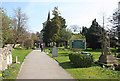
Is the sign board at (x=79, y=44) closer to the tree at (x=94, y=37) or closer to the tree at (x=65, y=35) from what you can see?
the tree at (x=94, y=37)

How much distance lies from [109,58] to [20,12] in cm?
3604

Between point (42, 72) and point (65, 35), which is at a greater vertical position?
point (65, 35)

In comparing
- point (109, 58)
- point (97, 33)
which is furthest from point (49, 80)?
point (97, 33)

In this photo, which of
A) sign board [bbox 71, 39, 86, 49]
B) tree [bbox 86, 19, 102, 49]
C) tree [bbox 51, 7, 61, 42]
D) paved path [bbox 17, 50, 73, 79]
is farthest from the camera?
tree [bbox 51, 7, 61, 42]

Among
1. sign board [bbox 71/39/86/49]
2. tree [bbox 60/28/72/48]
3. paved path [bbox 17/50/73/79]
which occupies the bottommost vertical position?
paved path [bbox 17/50/73/79]

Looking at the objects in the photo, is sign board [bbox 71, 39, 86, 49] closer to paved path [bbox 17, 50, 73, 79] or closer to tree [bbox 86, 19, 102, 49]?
paved path [bbox 17, 50, 73, 79]

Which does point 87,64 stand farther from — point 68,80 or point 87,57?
point 68,80


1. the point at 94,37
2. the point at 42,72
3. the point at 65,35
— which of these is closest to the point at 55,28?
the point at 65,35

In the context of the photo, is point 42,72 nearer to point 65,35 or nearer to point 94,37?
point 94,37

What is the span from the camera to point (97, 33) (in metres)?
46.6

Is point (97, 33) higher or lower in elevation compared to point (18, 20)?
lower

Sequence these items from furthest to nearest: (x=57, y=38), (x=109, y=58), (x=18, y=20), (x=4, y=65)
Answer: (x=57, y=38) < (x=18, y=20) < (x=109, y=58) < (x=4, y=65)

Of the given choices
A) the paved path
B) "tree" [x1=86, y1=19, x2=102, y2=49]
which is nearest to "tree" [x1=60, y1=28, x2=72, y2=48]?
"tree" [x1=86, y1=19, x2=102, y2=49]

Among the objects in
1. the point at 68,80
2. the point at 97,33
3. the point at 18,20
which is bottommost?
the point at 68,80
